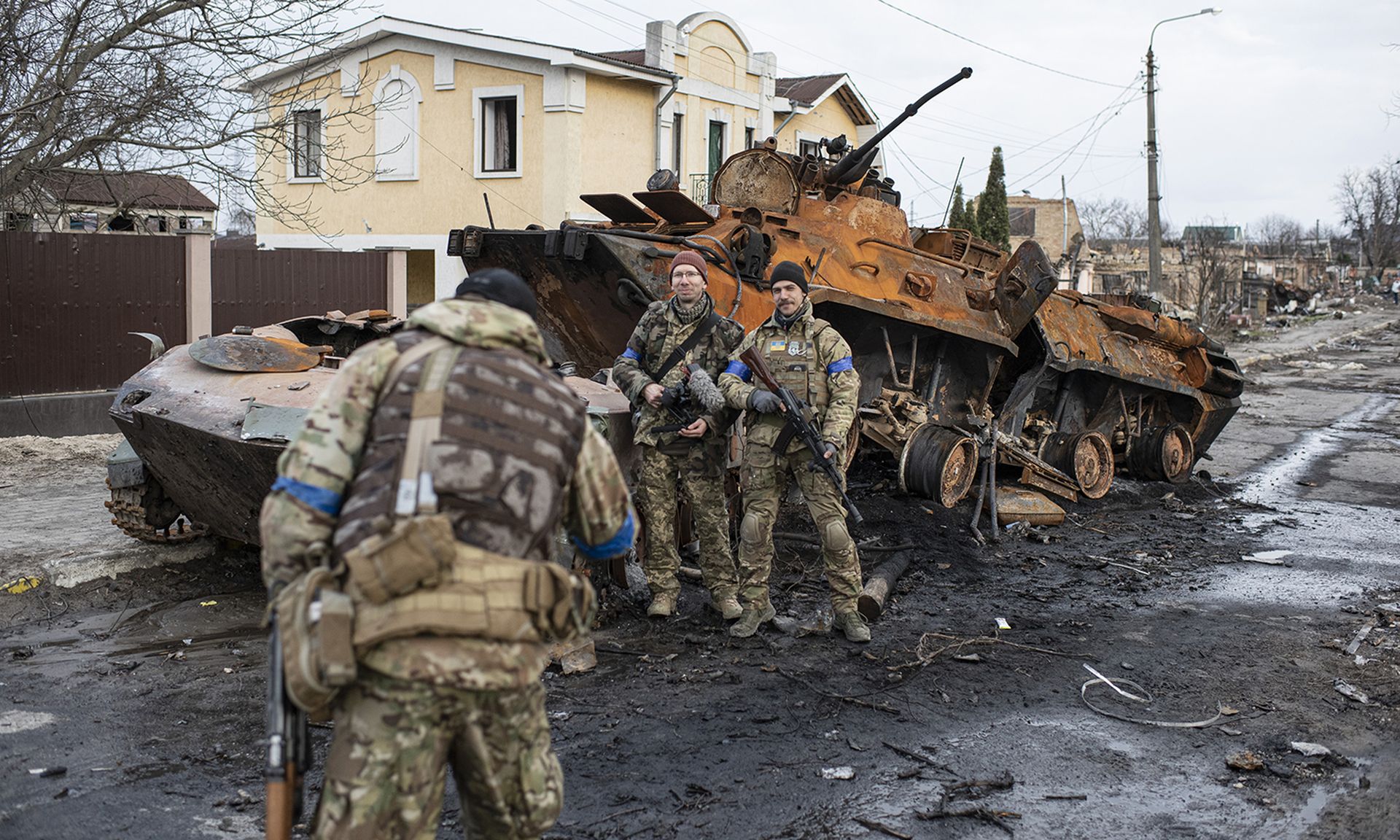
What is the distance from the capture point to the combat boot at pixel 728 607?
20.9 feet

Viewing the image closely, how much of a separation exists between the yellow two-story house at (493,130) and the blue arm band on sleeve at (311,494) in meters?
18.3

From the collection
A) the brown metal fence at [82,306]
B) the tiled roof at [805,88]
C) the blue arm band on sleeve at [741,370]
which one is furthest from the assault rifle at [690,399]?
the tiled roof at [805,88]

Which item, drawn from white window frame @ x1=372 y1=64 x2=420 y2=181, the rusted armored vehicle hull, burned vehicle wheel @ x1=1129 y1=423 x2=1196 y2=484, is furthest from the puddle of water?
white window frame @ x1=372 y1=64 x2=420 y2=181

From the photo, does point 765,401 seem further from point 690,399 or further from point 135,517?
point 135,517

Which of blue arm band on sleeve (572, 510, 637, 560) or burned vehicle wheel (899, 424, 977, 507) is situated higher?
blue arm band on sleeve (572, 510, 637, 560)

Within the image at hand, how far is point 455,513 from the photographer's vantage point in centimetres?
263

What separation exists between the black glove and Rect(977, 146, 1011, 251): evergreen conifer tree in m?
29.7

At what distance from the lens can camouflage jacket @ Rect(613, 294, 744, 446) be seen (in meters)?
6.25

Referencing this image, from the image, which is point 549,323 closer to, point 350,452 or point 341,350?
point 341,350

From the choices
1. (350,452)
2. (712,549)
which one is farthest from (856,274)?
(350,452)

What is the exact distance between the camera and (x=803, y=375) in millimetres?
6289

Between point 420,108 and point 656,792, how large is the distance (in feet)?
65.0

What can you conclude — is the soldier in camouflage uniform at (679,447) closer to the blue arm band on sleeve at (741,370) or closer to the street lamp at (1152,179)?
the blue arm band on sleeve at (741,370)

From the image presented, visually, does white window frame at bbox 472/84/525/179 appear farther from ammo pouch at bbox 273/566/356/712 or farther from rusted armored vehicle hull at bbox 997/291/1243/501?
ammo pouch at bbox 273/566/356/712
